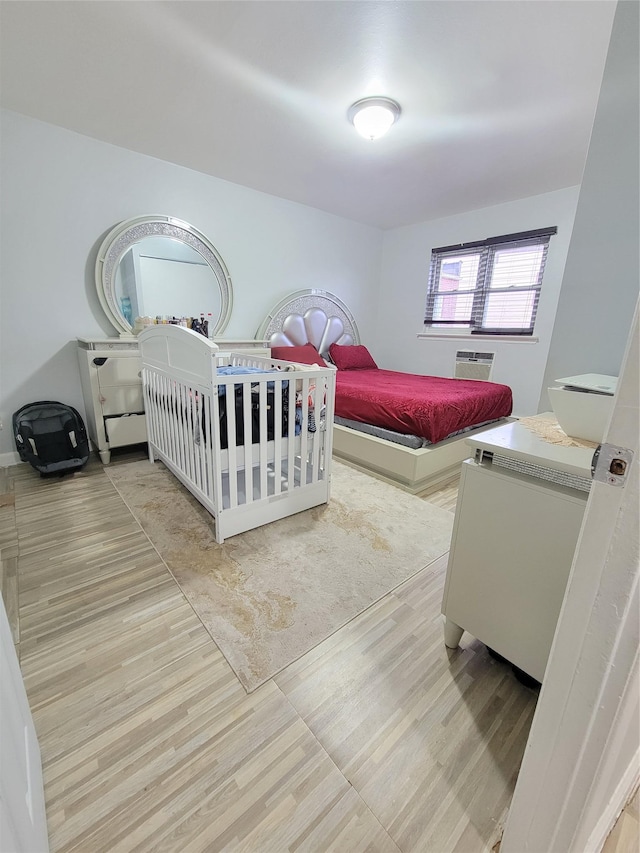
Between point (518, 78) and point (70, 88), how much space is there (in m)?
2.52

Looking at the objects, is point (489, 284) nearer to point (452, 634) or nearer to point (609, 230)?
point (609, 230)

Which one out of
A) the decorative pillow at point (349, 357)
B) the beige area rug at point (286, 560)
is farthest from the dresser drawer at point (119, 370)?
the decorative pillow at point (349, 357)

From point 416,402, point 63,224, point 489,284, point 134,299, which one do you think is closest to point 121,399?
point 134,299

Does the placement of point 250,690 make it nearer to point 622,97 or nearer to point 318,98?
point 622,97

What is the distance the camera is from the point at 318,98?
2.07 metres

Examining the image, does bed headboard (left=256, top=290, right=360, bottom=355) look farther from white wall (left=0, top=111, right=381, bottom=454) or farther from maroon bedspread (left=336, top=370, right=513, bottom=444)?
maroon bedspread (left=336, top=370, right=513, bottom=444)

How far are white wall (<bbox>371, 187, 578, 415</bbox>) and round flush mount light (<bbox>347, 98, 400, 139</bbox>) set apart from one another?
2.09 metres

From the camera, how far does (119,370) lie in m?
2.59

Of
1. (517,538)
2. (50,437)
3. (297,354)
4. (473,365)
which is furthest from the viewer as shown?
(473,365)

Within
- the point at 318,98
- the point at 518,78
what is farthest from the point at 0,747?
the point at 518,78

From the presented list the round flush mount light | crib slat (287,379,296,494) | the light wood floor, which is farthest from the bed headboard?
the light wood floor

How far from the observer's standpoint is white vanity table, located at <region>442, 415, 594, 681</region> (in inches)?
35.2

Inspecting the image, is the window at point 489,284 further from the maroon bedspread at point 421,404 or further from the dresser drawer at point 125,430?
the dresser drawer at point 125,430

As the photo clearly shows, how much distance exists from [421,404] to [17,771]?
238 centimetres
